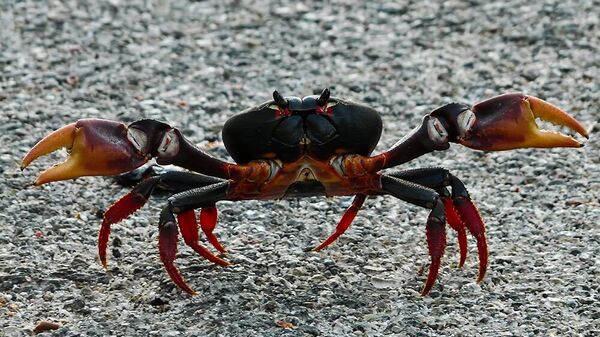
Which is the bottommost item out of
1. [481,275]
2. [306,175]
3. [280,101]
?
[481,275]

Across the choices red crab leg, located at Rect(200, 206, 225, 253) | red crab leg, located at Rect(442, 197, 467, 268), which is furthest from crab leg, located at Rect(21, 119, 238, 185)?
red crab leg, located at Rect(442, 197, 467, 268)

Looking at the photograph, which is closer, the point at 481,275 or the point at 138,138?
the point at 138,138

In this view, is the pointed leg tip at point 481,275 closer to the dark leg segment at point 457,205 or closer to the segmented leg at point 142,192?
the dark leg segment at point 457,205

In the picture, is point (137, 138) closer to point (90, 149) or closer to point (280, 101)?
point (90, 149)

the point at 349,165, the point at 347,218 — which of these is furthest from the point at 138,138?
the point at 347,218

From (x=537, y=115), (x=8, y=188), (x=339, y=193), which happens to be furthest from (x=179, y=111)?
(x=537, y=115)

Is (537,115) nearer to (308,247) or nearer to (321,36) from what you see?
(308,247)
